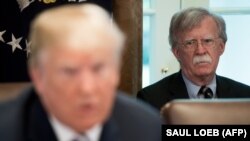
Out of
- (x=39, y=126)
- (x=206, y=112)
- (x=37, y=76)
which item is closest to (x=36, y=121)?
(x=39, y=126)

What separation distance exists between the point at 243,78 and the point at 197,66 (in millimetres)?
928

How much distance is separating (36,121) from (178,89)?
97 cm

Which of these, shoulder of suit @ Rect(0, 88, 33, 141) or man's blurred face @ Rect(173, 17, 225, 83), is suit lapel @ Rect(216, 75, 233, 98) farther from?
shoulder of suit @ Rect(0, 88, 33, 141)

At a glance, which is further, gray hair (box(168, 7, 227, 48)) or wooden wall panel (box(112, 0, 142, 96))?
wooden wall panel (box(112, 0, 142, 96))

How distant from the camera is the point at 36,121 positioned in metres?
0.53

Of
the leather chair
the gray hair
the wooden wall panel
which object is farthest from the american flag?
the leather chair

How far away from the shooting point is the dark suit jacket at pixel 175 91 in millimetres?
1426

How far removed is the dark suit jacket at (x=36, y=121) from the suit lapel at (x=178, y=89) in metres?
0.87

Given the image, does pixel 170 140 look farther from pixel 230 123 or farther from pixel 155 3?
pixel 155 3

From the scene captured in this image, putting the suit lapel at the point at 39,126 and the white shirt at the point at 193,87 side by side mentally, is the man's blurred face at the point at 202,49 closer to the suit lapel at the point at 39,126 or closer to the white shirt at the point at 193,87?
the white shirt at the point at 193,87

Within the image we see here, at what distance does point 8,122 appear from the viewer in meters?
0.53

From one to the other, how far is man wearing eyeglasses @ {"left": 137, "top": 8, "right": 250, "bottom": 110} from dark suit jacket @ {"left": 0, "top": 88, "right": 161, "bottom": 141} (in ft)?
2.85

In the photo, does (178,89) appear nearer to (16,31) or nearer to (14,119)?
(16,31)

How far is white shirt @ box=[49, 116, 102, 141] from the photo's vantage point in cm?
47
